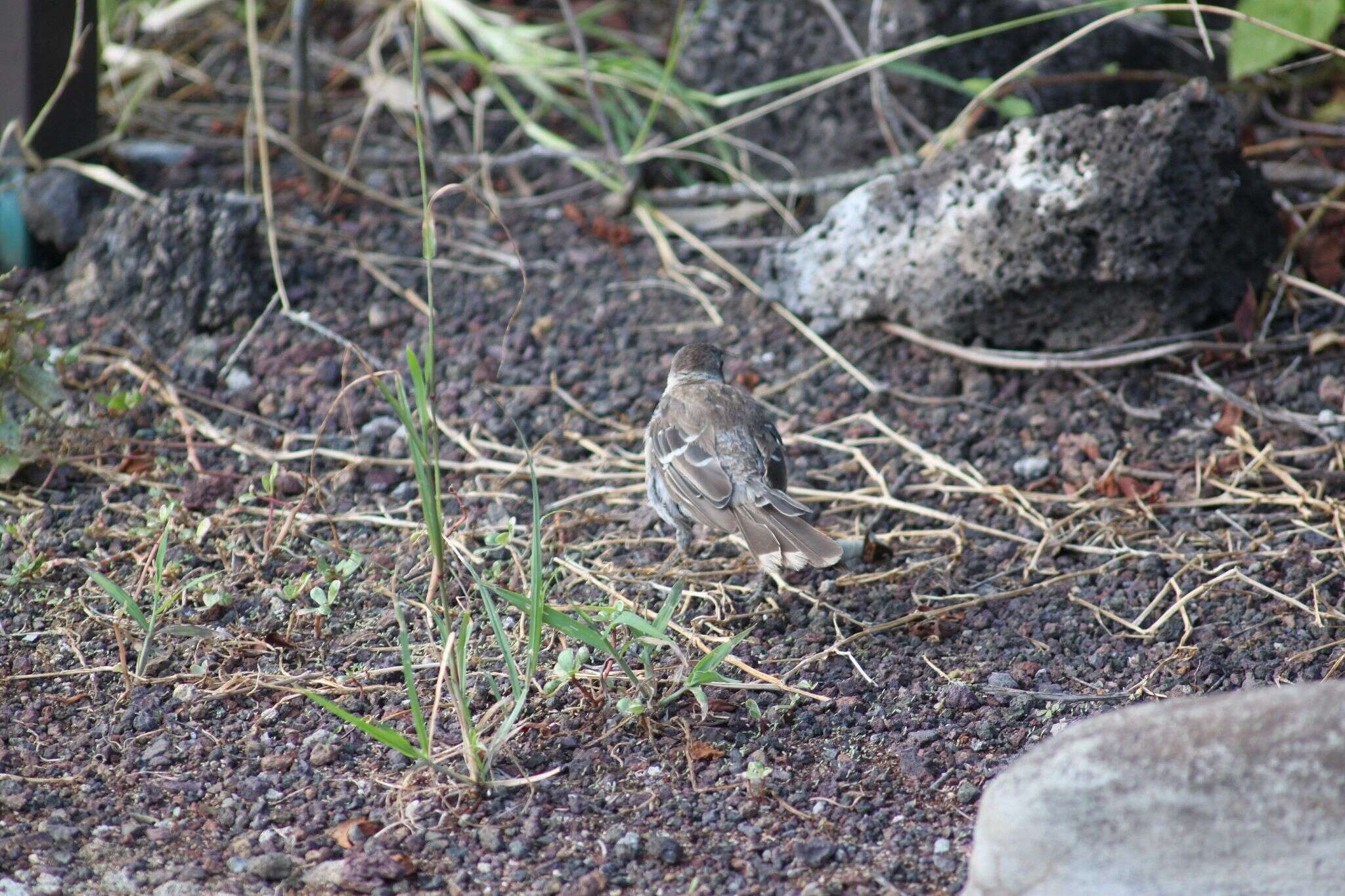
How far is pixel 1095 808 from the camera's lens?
2.55m

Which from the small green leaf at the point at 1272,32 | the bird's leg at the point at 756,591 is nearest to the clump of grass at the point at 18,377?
the bird's leg at the point at 756,591

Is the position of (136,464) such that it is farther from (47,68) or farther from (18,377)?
(47,68)

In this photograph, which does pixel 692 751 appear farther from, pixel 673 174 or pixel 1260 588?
pixel 673 174

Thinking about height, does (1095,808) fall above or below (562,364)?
above

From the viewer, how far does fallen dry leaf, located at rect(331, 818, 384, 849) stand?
10.6ft

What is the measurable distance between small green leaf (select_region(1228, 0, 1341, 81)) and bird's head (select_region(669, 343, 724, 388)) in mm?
3170

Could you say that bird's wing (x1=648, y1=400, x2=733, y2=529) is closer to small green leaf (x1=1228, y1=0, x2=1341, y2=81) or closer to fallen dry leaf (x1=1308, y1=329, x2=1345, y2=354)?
fallen dry leaf (x1=1308, y1=329, x2=1345, y2=354)

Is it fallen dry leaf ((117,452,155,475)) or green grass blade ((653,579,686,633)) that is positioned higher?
green grass blade ((653,579,686,633))

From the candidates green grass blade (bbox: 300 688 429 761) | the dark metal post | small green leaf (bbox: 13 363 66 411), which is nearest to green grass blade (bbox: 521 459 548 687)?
green grass blade (bbox: 300 688 429 761)

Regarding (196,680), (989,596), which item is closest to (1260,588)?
(989,596)

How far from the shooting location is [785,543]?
417 cm

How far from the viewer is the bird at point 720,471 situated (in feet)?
13.7

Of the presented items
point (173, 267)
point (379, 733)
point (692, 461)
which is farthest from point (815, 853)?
point (173, 267)

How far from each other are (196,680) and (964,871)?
2.28 meters
